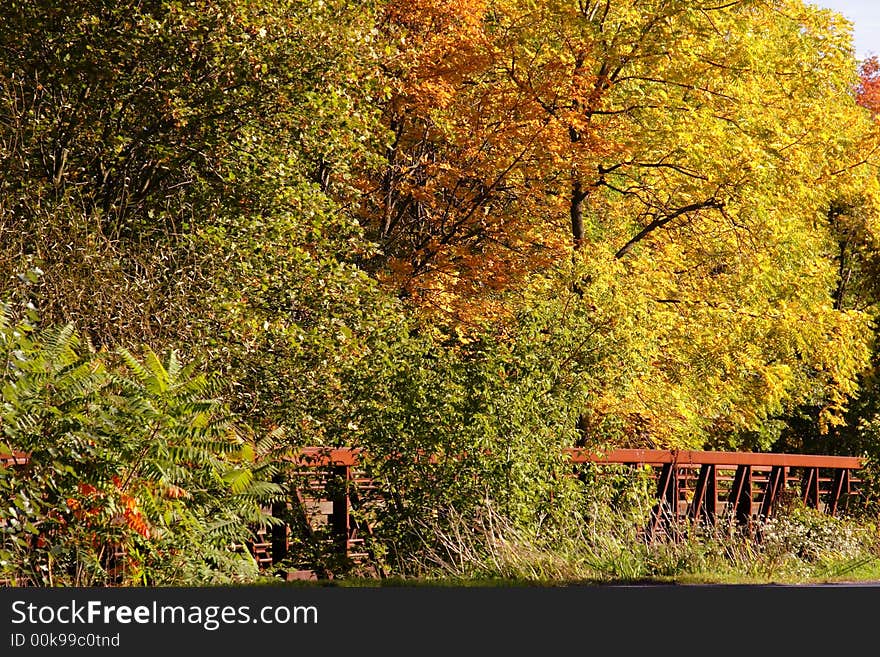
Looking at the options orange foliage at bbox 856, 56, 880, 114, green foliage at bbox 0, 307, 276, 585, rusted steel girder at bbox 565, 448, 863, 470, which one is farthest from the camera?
orange foliage at bbox 856, 56, 880, 114

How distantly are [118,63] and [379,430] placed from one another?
6795 millimetres

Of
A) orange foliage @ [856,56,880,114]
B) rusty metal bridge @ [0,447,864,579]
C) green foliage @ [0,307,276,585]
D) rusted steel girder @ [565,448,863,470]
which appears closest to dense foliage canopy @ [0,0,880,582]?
green foliage @ [0,307,276,585]

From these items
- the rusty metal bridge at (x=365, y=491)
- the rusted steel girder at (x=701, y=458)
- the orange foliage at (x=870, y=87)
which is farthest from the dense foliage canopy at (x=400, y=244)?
the orange foliage at (x=870, y=87)

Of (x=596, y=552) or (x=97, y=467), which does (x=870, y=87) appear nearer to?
(x=596, y=552)

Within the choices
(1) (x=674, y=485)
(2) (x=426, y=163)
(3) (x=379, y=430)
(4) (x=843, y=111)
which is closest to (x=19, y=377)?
(3) (x=379, y=430)

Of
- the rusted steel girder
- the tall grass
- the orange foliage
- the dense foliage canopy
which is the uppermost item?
the orange foliage

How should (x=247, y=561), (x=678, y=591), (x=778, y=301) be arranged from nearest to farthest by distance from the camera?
(x=678, y=591) < (x=247, y=561) < (x=778, y=301)

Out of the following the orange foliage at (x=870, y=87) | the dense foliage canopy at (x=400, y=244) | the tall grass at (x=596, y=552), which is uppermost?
the orange foliage at (x=870, y=87)

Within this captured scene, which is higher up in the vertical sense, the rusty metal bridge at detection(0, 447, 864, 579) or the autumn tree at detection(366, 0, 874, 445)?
the autumn tree at detection(366, 0, 874, 445)

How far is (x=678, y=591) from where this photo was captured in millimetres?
8875

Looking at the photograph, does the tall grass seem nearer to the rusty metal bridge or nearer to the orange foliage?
the rusty metal bridge

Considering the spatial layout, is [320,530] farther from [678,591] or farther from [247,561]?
[678,591]

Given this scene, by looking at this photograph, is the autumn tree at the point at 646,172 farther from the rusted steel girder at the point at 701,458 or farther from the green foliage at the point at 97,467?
the green foliage at the point at 97,467

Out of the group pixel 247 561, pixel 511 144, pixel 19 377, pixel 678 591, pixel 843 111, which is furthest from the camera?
pixel 843 111
